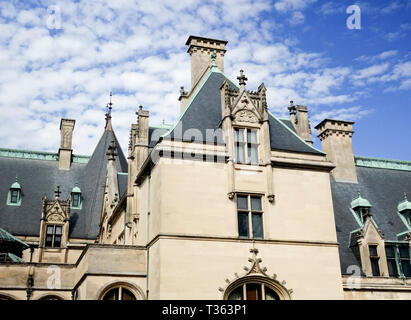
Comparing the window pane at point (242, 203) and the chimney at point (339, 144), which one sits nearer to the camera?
the window pane at point (242, 203)

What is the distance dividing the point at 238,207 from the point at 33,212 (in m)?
24.2

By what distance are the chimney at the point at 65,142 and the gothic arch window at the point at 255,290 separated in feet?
96.3

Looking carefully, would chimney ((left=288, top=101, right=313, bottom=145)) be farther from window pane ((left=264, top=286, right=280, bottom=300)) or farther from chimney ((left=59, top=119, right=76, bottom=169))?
chimney ((left=59, top=119, right=76, bottom=169))

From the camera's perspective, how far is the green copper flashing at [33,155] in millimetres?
45125

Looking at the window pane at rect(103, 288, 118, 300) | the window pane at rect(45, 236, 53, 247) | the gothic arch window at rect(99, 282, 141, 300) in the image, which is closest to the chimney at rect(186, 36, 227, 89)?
the gothic arch window at rect(99, 282, 141, 300)

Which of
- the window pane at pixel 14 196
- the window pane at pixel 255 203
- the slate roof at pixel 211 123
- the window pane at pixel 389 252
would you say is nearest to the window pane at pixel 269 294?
the window pane at pixel 255 203

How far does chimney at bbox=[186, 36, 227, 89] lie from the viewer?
32438mm

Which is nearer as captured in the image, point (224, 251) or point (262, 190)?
point (224, 251)

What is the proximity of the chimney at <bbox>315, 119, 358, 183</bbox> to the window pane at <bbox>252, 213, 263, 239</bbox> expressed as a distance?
13400mm

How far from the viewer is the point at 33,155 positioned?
151 feet

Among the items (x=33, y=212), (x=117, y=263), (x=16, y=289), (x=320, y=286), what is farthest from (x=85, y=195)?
(x=320, y=286)

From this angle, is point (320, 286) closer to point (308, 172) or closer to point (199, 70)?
point (308, 172)

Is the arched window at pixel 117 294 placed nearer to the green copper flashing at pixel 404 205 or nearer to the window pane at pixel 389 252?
the window pane at pixel 389 252
